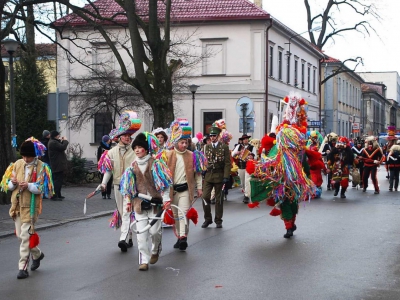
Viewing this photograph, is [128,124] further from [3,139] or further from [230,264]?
[3,139]

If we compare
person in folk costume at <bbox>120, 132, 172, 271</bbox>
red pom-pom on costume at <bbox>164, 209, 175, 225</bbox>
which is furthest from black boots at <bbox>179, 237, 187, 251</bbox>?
person in folk costume at <bbox>120, 132, 172, 271</bbox>

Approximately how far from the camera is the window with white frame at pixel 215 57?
126 ft

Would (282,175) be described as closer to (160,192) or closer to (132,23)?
(160,192)

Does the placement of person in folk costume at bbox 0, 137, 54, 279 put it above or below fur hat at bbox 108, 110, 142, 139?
below

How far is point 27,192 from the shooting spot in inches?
335

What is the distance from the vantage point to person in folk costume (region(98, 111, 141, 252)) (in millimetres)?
10047

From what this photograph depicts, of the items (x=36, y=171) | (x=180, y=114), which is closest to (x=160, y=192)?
(x=36, y=171)

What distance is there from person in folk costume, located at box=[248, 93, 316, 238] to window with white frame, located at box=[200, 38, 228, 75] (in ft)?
89.4

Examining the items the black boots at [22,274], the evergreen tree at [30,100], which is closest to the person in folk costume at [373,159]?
the black boots at [22,274]

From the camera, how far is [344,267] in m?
8.55

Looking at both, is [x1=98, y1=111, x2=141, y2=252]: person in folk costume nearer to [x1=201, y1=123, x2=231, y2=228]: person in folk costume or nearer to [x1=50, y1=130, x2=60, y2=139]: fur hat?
[x1=201, y1=123, x2=231, y2=228]: person in folk costume

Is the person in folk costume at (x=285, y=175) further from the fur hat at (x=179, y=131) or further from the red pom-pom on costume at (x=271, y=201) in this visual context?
the fur hat at (x=179, y=131)

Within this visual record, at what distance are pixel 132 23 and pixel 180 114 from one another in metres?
17.7

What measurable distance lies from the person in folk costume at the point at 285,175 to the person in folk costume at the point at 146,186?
315cm
